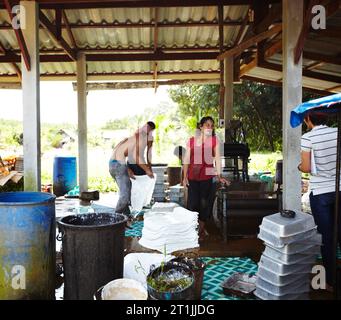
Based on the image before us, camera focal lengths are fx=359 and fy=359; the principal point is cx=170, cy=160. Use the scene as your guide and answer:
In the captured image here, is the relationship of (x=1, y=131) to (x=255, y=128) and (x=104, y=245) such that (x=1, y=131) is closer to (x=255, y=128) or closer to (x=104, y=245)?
(x=255, y=128)

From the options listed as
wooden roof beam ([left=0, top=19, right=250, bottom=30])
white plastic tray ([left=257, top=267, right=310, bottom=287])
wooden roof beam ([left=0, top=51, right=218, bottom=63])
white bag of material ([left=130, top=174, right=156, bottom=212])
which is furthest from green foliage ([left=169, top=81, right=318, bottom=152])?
white plastic tray ([left=257, top=267, right=310, bottom=287])

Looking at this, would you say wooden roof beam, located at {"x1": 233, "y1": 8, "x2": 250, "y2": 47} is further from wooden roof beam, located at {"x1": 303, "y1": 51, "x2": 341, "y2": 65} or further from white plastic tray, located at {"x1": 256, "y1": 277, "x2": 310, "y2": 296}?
white plastic tray, located at {"x1": 256, "y1": 277, "x2": 310, "y2": 296}

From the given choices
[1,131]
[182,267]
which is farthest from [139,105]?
[182,267]

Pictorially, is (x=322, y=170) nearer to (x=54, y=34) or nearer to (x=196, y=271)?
(x=196, y=271)

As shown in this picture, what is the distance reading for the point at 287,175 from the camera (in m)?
4.68

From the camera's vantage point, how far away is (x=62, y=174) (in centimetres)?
1040

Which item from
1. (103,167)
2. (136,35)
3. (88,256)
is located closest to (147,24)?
(136,35)

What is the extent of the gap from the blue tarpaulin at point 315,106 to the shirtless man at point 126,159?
3192mm

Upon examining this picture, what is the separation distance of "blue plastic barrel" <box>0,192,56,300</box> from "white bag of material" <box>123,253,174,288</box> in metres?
0.94

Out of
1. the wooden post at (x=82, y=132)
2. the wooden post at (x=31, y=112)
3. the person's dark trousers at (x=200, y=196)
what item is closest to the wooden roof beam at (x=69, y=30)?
the wooden post at (x=82, y=132)

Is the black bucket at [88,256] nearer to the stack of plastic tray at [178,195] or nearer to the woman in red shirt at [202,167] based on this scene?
the woman in red shirt at [202,167]

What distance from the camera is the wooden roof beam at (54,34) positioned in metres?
6.41
